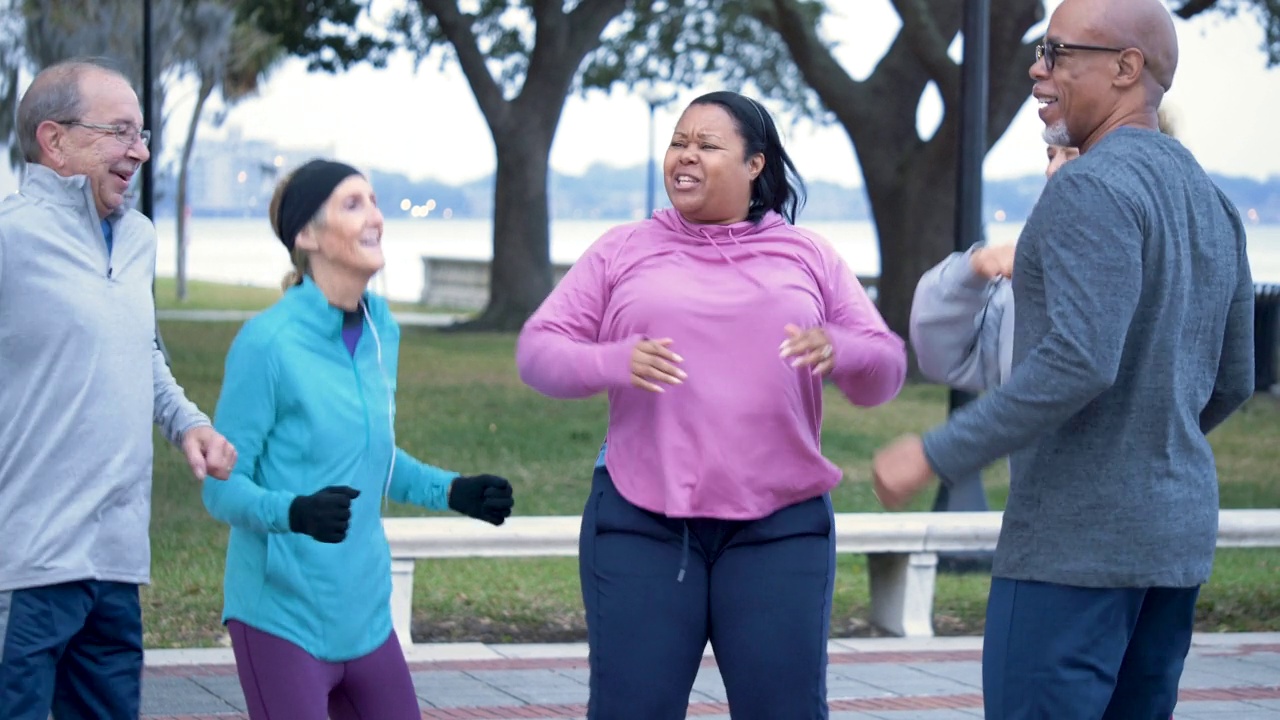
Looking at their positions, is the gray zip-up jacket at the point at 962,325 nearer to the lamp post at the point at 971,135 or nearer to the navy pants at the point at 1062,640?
the navy pants at the point at 1062,640

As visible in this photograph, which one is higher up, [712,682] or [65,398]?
[65,398]

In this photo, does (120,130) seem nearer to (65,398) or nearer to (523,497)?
(65,398)

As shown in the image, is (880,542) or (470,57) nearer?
(880,542)

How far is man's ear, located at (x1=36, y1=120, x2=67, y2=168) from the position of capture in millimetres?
3996

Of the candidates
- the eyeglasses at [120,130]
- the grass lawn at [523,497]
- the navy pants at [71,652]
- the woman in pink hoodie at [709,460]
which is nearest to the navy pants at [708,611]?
the woman in pink hoodie at [709,460]

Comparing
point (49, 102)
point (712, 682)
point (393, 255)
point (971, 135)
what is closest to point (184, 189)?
point (393, 255)

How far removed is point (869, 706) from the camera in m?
6.36

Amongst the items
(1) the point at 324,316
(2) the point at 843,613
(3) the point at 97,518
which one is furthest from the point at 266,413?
(2) the point at 843,613

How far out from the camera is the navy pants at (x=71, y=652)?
12.4ft

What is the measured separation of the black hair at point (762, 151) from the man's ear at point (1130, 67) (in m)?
0.95

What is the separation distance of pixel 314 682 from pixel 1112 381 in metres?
1.71

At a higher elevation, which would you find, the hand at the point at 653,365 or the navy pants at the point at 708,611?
the hand at the point at 653,365

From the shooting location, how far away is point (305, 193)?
386 centimetres

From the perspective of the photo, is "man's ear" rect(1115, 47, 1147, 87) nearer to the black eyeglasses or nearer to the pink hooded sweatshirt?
the black eyeglasses
